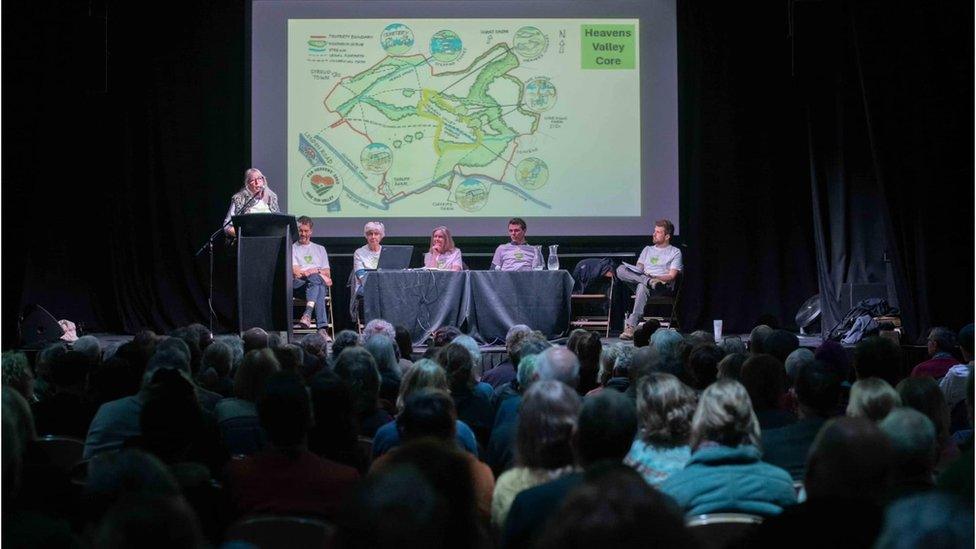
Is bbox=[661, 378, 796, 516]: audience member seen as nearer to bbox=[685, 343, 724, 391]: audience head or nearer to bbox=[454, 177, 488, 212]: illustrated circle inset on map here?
bbox=[685, 343, 724, 391]: audience head

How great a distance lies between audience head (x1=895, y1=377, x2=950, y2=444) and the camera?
3.20 m

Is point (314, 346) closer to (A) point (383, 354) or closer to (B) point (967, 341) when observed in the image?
(A) point (383, 354)

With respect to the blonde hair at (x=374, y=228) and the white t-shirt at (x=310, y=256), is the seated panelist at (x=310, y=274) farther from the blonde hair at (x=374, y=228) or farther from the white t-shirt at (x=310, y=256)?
the blonde hair at (x=374, y=228)

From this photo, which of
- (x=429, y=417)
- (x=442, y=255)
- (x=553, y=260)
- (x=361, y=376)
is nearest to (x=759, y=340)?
(x=361, y=376)

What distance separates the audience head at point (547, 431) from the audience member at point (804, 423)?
0.75 metres

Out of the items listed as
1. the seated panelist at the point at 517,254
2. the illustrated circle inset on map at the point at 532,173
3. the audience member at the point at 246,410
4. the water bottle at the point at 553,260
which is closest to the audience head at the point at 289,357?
the audience member at the point at 246,410

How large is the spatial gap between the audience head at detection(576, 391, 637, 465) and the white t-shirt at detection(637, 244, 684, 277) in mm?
6993

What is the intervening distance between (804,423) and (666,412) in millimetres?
495

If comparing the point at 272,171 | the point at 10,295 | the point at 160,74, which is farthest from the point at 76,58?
the point at 10,295

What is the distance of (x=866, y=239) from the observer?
942cm

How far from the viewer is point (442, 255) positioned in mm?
9344

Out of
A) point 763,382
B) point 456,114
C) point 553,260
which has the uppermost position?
point 456,114

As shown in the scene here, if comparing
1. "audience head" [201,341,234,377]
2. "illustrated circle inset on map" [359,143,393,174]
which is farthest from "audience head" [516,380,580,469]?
"illustrated circle inset on map" [359,143,393,174]

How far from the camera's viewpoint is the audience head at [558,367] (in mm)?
3695
